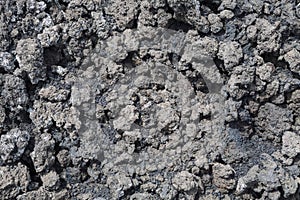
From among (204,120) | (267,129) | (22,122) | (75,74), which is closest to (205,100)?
(204,120)

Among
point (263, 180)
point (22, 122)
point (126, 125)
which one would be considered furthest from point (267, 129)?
point (22, 122)

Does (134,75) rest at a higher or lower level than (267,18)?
lower

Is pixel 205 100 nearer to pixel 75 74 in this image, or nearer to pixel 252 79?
pixel 252 79

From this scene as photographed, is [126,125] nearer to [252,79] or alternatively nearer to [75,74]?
[75,74]

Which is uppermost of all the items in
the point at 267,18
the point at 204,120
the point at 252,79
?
the point at 267,18

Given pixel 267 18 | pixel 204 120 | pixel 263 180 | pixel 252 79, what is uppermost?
pixel 267 18

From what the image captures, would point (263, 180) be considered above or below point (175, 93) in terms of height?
below
